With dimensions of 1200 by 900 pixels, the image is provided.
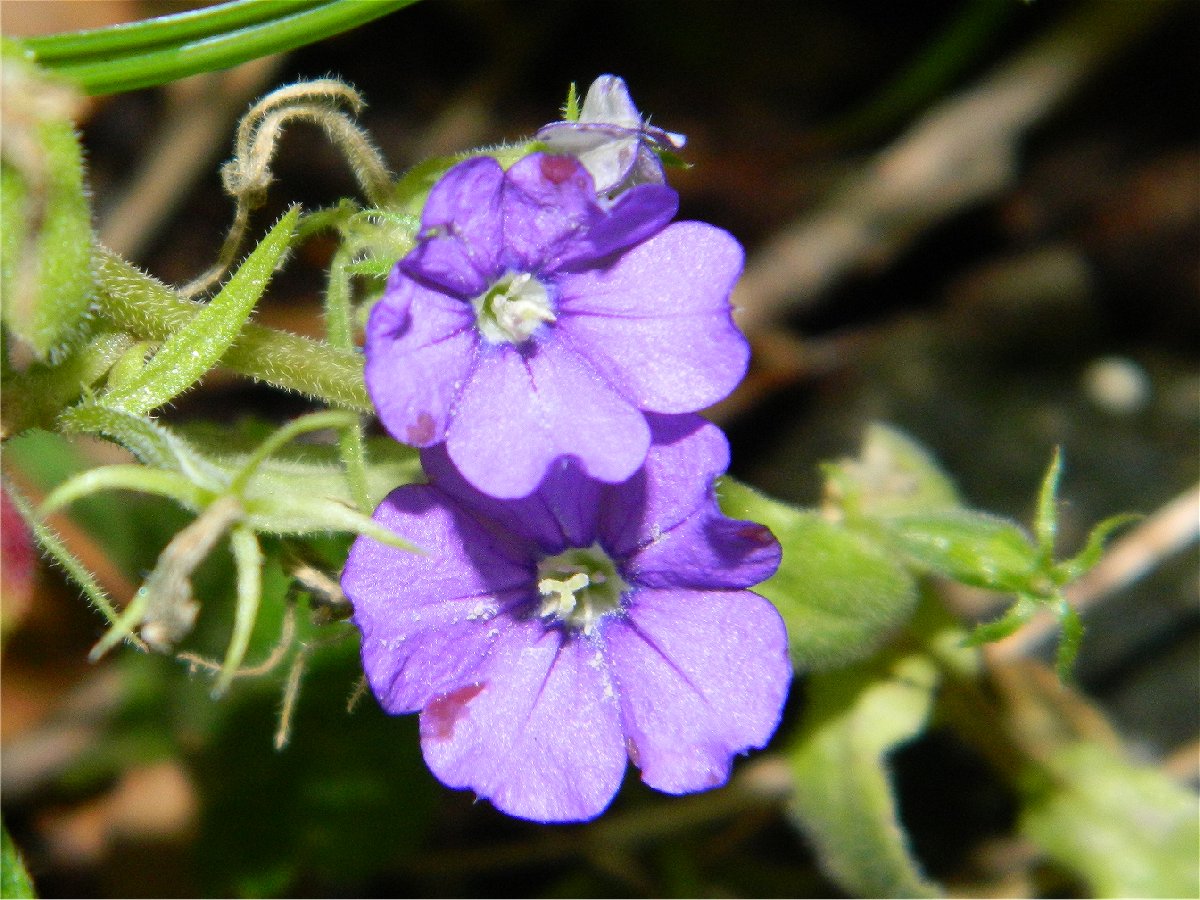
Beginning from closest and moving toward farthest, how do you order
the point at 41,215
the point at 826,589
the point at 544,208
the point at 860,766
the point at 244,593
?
the point at 244,593 < the point at 41,215 < the point at 544,208 < the point at 826,589 < the point at 860,766

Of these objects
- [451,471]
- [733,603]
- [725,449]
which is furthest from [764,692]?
[451,471]

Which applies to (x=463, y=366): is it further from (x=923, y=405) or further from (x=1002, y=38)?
(x=1002, y=38)

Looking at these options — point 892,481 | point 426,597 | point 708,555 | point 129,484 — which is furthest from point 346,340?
point 892,481

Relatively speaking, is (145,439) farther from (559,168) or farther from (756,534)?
(756,534)

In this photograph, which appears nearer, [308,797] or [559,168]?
[559,168]

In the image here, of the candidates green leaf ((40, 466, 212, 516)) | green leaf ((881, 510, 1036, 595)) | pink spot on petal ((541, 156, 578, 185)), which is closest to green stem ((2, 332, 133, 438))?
green leaf ((40, 466, 212, 516))

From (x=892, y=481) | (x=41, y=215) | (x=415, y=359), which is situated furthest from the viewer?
(x=892, y=481)
